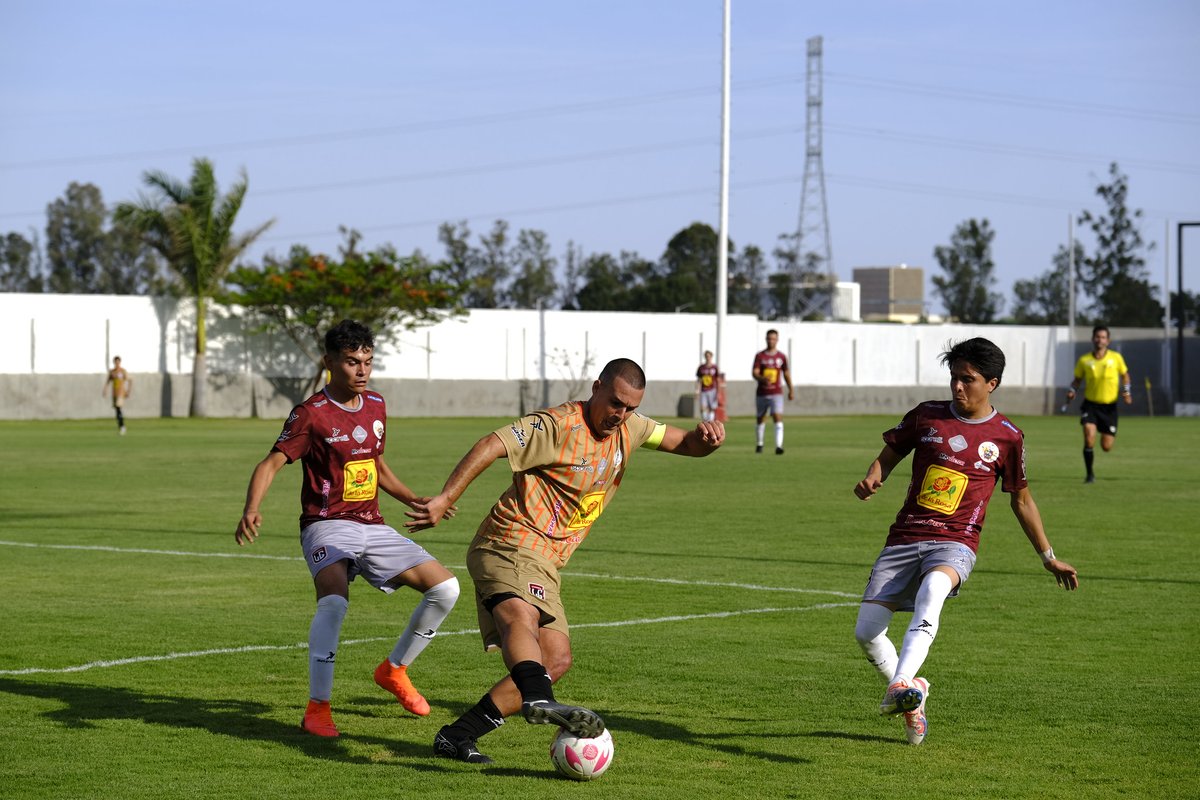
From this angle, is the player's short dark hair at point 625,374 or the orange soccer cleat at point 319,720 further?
the orange soccer cleat at point 319,720

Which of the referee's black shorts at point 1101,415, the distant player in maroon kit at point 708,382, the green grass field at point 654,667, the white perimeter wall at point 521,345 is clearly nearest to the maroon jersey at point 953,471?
the green grass field at point 654,667

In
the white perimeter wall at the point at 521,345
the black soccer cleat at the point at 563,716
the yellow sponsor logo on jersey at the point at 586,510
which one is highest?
the white perimeter wall at the point at 521,345

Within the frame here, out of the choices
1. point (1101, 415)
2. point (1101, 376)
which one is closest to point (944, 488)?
point (1101, 376)

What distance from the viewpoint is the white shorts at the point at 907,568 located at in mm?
7594

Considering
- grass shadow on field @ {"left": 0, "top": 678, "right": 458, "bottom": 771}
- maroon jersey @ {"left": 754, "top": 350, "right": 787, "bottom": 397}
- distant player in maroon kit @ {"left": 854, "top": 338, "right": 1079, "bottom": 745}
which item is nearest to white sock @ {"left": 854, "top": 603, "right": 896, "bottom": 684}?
distant player in maroon kit @ {"left": 854, "top": 338, "right": 1079, "bottom": 745}

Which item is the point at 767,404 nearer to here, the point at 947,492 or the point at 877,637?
the point at 947,492

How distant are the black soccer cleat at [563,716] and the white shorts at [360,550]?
147cm

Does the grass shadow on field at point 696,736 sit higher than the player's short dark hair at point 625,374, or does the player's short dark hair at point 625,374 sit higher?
the player's short dark hair at point 625,374

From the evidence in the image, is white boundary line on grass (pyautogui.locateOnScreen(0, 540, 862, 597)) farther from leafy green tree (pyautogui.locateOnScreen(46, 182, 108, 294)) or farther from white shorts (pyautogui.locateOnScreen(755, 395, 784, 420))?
leafy green tree (pyautogui.locateOnScreen(46, 182, 108, 294))

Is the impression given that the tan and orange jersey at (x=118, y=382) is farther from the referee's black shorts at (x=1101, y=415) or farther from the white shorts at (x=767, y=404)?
the referee's black shorts at (x=1101, y=415)

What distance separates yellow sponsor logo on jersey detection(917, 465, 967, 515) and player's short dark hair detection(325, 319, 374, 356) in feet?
8.95

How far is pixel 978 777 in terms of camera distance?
22.5 ft

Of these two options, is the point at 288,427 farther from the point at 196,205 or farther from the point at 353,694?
the point at 196,205

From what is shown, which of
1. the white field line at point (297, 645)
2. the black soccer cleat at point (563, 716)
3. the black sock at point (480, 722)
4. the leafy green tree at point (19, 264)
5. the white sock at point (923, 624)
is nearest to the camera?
the black soccer cleat at point (563, 716)
